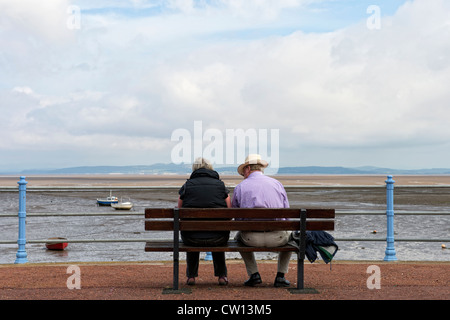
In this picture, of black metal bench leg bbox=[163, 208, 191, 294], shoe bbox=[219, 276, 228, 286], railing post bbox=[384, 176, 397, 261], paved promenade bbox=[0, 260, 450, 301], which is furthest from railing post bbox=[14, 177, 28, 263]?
railing post bbox=[384, 176, 397, 261]

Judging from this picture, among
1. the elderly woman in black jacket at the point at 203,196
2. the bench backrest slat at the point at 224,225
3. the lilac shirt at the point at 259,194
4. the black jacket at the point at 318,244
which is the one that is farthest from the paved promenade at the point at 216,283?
the lilac shirt at the point at 259,194

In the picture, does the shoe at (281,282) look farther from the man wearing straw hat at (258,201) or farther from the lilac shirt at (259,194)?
the lilac shirt at (259,194)

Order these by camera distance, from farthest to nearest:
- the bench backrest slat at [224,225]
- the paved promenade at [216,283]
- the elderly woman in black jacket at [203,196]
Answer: the elderly woman in black jacket at [203,196], the bench backrest slat at [224,225], the paved promenade at [216,283]

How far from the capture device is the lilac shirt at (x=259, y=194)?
20.2 feet

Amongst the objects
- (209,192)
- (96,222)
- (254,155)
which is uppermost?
(254,155)

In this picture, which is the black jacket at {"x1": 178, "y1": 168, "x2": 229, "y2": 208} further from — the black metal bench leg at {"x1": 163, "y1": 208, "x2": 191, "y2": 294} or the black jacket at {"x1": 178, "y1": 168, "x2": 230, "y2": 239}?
the black metal bench leg at {"x1": 163, "y1": 208, "x2": 191, "y2": 294}

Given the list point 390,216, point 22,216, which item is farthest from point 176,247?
point 390,216

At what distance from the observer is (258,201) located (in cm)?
614

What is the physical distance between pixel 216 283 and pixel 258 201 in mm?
1186
